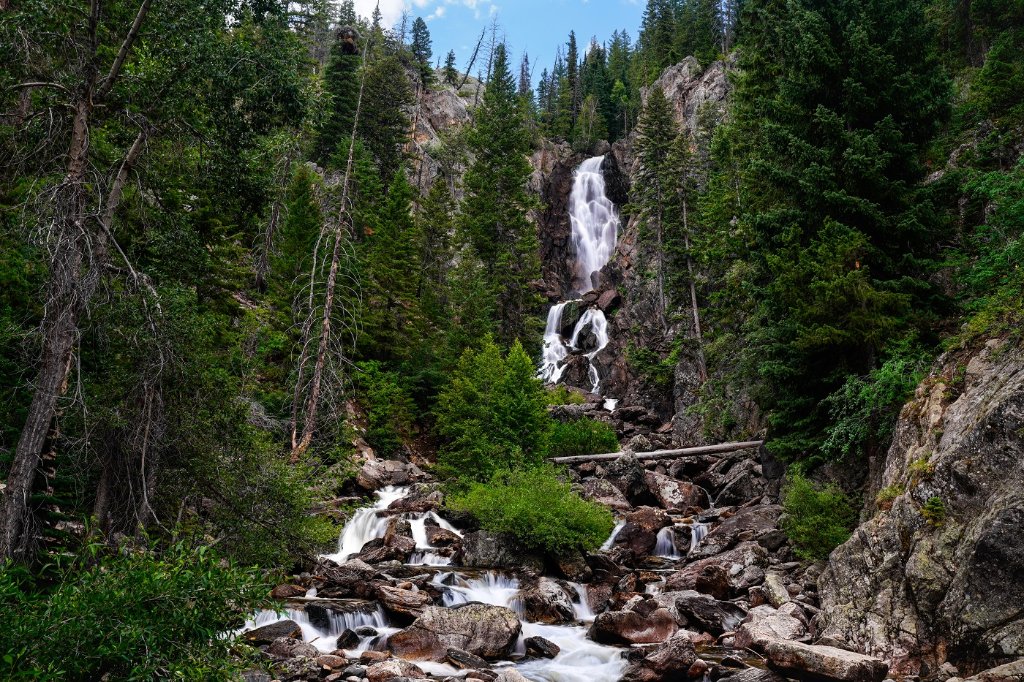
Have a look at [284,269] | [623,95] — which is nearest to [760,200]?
[284,269]

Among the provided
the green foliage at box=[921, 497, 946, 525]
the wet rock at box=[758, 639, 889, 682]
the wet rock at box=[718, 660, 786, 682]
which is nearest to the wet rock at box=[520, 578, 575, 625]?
the wet rock at box=[718, 660, 786, 682]

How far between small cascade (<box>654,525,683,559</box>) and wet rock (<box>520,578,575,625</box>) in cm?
452

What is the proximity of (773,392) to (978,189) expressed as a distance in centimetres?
673

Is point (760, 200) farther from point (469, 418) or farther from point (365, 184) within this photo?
point (365, 184)

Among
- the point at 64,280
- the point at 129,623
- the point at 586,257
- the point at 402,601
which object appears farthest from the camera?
the point at 586,257

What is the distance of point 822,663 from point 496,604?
793cm

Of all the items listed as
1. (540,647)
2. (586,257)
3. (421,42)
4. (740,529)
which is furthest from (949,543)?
(421,42)

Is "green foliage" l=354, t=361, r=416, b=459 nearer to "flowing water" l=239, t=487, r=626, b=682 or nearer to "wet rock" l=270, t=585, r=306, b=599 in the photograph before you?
"flowing water" l=239, t=487, r=626, b=682

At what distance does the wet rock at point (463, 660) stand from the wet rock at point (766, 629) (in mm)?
5137

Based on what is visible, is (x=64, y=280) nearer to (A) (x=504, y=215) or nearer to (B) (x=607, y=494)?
(B) (x=607, y=494)

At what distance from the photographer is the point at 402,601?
14.8 meters

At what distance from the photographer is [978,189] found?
13.6 meters

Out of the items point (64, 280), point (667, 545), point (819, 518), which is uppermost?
point (64, 280)

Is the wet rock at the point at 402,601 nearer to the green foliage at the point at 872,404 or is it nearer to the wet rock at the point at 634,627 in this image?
the wet rock at the point at 634,627
